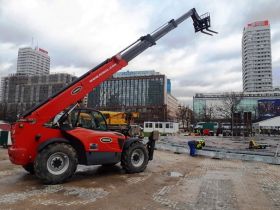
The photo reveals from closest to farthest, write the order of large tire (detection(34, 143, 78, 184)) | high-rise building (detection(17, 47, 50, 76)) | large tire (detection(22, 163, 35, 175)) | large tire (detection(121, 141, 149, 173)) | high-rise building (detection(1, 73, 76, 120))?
large tire (detection(34, 143, 78, 184)) → large tire (detection(22, 163, 35, 175)) → large tire (detection(121, 141, 149, 173)) → high-rise building (detection(1, 73, 76, 120)) → high-rise building (detection(17, 47, 50, 76))

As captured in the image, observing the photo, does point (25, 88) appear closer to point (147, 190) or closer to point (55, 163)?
point (55, 163)

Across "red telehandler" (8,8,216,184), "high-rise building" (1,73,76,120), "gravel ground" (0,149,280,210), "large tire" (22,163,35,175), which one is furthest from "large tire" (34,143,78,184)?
"high-rise building" (1,73,76,120)

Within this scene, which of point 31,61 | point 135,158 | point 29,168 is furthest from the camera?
point 31,61

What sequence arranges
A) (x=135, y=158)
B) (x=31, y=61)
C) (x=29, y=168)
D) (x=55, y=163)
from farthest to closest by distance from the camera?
(x=31, y=61)
(x=135, y=158)
(x=29, y=168)
(x=55, y=163)

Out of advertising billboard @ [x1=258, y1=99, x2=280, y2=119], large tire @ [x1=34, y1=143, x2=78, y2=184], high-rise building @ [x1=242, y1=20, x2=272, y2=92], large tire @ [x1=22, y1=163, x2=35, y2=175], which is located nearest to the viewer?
large tire @ [x1=34, y1=143, x2=78, y2=184]

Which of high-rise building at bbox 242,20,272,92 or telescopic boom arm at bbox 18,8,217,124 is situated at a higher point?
high-rise building at bbox 242,20,272,92

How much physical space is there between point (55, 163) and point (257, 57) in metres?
180

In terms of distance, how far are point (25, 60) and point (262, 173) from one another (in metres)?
155

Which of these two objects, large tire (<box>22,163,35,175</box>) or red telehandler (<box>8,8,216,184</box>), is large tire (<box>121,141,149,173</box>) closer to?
red telehandler (<box>8,8,216,184</box>)

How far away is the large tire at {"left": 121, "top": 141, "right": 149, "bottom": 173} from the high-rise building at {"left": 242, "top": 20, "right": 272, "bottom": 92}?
168971mm

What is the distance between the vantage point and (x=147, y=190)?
28.0 feet

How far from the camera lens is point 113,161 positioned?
10.6 m

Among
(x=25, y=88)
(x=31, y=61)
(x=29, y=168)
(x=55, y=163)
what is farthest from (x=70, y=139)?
(x=31, y=61)

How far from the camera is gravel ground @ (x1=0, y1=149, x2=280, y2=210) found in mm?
7078
